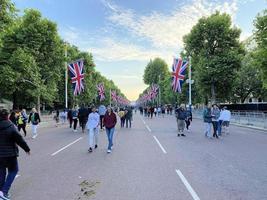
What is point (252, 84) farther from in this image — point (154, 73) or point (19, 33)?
point (154, 73)

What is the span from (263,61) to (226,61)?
1959 cm

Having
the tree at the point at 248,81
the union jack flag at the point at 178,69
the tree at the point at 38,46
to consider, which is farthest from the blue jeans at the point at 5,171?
the tree at the point at 248,81

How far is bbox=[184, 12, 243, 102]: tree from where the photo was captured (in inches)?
1989

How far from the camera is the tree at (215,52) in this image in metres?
50.5

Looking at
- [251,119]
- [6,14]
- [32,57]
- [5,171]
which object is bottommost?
[5,171]

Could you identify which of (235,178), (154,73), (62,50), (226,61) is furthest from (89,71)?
(235,178)

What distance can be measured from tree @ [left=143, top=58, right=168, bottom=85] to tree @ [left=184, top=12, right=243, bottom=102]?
8382 cm

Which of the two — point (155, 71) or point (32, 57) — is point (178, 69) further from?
point (155, 71)

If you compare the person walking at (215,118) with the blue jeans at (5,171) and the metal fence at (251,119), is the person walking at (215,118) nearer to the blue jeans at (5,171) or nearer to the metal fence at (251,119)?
the metal fence at (251,119)

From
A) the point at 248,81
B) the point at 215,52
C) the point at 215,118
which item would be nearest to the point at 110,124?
the point at 215,118

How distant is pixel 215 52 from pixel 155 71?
3476 inches

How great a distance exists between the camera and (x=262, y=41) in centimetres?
3256

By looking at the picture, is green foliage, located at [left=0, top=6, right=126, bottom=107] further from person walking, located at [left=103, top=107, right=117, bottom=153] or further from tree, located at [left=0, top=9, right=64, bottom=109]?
person walking, located at [left=103, top=107, right=117, bottom=153]

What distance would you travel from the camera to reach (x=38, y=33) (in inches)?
1812
